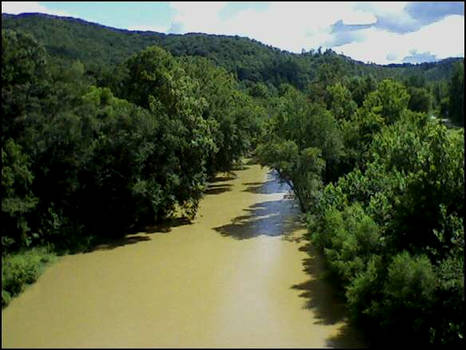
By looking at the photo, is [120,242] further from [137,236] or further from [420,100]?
[420,100]

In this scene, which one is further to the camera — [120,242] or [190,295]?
[120,242]

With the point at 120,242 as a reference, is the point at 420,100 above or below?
above

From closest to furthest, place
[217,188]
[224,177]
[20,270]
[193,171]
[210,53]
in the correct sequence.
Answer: [20,270], [193,171], [217,188], [224,177], [210,53]

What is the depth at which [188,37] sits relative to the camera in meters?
83.9

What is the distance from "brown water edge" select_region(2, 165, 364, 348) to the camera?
1154 centimetres

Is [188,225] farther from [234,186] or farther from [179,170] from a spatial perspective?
[234,186]

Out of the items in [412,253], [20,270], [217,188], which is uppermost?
[412,253]

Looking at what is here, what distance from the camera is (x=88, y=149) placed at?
21031mm

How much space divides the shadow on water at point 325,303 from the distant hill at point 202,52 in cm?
1194

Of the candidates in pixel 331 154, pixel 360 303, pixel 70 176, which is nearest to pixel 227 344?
pixel 360 303

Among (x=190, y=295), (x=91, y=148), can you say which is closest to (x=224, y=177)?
(x=91, y=148)

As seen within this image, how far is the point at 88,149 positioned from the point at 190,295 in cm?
851

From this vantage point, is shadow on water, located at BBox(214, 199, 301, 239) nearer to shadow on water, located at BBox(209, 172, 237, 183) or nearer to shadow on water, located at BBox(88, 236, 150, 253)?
shadow on water, located at BBox(88, 236, 150, 253)

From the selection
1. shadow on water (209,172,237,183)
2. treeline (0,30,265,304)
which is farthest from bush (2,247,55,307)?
shadow on water (209,172,237,183)
